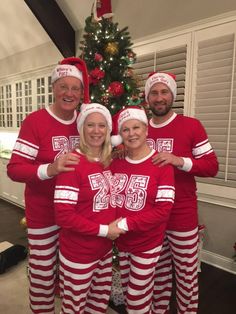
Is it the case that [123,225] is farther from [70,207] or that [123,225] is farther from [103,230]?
[70,207]

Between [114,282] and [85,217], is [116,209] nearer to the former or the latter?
[85,217]

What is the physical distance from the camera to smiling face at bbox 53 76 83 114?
1.54 m

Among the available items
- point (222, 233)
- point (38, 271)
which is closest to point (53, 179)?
point (38, 271)

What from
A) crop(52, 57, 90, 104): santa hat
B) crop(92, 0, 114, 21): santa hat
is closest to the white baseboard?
crop(52, 57, 90, 104): santa hat

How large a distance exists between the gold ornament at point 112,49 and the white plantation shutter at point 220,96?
91cm

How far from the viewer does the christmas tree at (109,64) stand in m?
2.30

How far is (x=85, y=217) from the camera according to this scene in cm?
135

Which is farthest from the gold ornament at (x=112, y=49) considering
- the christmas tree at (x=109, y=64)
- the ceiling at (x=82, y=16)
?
the ceiling at (x=82, y=16)

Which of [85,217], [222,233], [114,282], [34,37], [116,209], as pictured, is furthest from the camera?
[34,37]

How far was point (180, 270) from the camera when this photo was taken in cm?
167

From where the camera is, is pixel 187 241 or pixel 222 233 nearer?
pixel 187 241

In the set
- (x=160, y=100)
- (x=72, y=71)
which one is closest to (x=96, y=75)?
(x=72, y=71)

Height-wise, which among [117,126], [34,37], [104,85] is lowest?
[117,126]

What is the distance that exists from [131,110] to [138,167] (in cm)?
32
